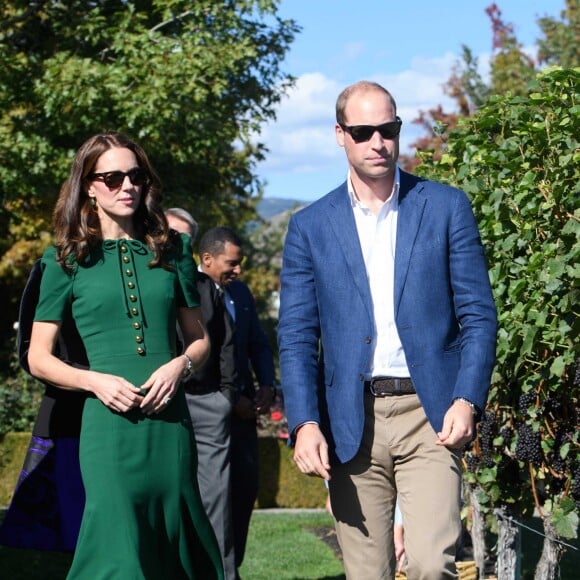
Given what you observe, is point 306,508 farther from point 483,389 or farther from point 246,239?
point 246,239

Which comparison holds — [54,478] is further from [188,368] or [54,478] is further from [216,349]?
[216,349]

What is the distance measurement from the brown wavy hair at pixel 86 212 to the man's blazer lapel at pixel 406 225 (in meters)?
1.00

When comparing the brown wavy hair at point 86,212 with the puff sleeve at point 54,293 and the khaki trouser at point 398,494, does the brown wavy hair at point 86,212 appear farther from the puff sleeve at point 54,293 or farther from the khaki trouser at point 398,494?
the khaki trouser at point 398,494

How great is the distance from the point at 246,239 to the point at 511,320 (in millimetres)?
33612

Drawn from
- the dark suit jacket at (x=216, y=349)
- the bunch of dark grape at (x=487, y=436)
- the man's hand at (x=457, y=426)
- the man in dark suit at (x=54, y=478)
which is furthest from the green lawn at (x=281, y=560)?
the man's hand at (x=457, y=426)

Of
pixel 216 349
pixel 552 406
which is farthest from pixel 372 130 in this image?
pixel 216 349

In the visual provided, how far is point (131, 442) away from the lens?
4.51m

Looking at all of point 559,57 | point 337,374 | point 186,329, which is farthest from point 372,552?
point 559,57

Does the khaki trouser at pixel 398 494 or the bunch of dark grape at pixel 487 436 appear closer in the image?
the khaki trouser at pixel 398 494

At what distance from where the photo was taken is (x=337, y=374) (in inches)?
167

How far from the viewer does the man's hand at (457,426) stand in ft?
13.0

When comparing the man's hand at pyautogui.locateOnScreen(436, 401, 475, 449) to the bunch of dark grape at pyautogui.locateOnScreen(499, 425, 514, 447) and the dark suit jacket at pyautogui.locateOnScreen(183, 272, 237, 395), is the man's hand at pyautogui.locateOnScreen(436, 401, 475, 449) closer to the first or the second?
the bunch of dark grape at pyautogui.locateOnScreen(499, 425, 514, 447)

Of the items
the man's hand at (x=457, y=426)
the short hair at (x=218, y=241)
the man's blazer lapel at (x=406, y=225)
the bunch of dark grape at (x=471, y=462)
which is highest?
the short hair at (x=218, y=241)

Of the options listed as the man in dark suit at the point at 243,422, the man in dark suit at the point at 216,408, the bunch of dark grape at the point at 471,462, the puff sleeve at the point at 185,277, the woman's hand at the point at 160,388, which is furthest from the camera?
the man in dark suit at the point at 243,422
